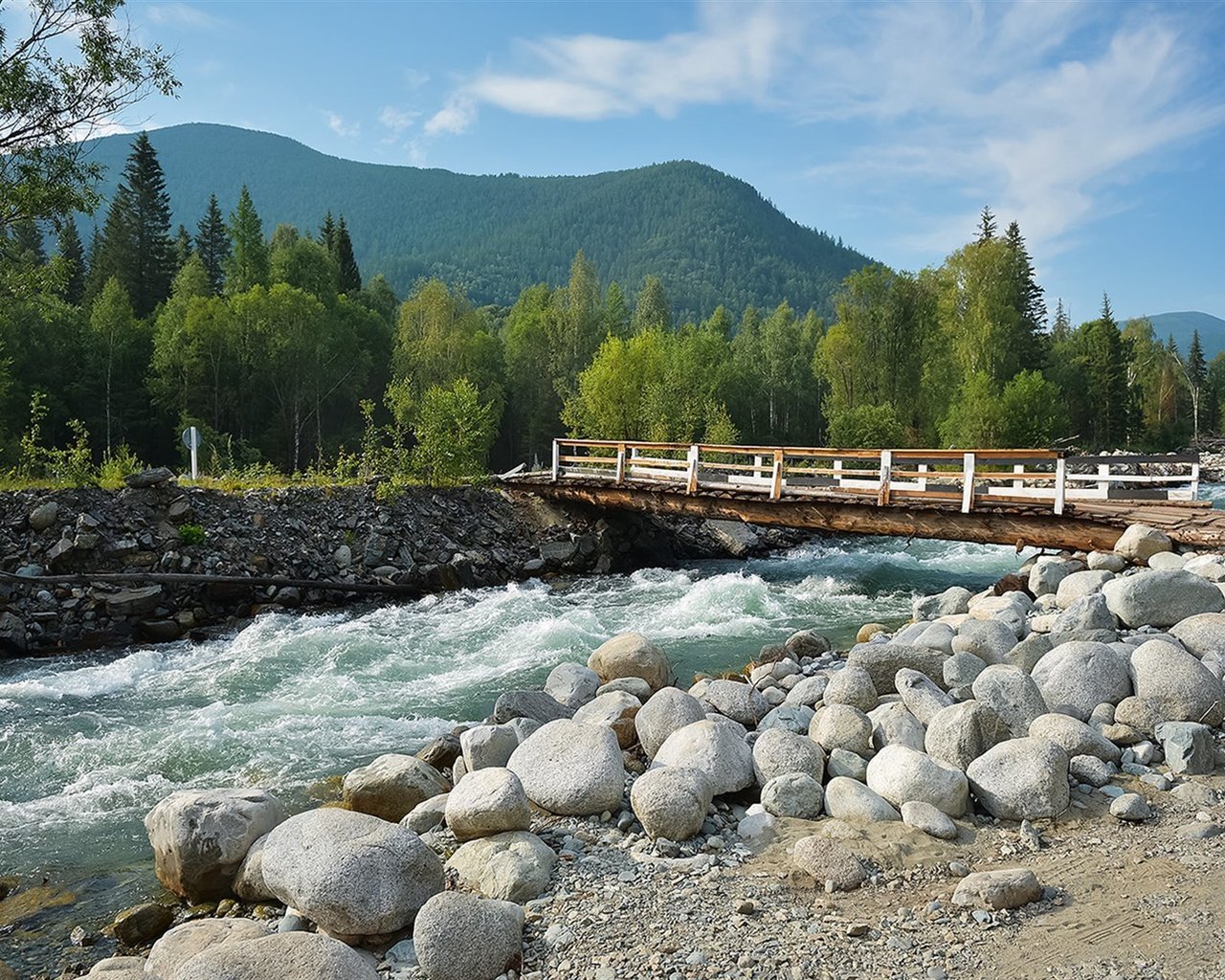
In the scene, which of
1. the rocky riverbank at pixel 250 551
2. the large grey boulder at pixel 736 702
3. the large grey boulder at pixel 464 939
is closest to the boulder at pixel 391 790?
the large grey boulder at pixel 464 939

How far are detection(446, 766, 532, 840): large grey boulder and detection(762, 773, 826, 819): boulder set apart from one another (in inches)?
64.9

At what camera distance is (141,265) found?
47.9 m

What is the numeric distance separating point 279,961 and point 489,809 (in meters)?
1.71

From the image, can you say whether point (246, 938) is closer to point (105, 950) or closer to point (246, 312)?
point (105, 950)

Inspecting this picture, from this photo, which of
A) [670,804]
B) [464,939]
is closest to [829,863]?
[670,804]

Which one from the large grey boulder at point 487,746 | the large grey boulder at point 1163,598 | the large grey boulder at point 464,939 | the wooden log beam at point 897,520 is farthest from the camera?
the wooden log beam at point 897,520

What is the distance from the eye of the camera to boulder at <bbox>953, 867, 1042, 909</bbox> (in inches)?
176

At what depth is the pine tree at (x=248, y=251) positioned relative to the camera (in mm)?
46281

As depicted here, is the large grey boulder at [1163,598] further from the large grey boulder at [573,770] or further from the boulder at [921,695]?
the large grey boulder at [573,770]

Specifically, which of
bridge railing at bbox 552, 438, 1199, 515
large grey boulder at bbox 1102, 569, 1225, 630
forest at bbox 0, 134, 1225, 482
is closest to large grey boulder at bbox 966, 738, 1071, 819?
large grey boulder at bbox 1102, 569, 1225, 630

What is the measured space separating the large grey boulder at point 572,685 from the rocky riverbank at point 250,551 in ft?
26.6

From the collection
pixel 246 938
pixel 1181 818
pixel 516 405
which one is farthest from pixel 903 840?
pixel 516 405

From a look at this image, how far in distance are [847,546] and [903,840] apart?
813 inches

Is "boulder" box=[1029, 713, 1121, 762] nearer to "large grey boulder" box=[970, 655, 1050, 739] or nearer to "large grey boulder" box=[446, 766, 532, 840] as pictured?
"large grey boulder" box=[970, 655, 1050, 739]
